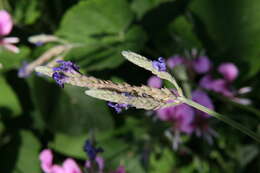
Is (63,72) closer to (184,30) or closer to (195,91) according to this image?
(195,91)

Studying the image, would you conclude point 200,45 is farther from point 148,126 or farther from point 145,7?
point 148,126

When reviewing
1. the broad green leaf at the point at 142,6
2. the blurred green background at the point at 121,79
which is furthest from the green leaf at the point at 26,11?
the broad green leaf at the point at 142,6

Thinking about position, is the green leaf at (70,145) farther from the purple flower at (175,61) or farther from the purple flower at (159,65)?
the purple flower at (159,65)

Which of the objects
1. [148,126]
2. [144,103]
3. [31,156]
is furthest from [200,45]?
[144,103]

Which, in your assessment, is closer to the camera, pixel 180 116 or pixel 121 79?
pixel 180 116

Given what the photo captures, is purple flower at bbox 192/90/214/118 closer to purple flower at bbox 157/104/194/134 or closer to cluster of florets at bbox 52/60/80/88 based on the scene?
purple flower at bbox 157/104/194/134

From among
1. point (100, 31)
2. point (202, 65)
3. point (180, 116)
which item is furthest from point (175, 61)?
point (100, 31)

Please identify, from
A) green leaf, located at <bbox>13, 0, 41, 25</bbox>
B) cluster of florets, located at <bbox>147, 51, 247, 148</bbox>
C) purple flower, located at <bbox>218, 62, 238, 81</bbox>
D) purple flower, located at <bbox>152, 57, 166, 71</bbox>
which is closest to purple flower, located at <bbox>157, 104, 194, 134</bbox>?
cluster of florets, located at <bbox>147, 51, 247, 148</bbox>
